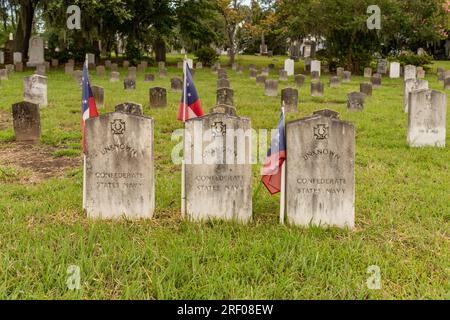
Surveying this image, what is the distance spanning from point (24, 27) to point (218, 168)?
27.3 metres

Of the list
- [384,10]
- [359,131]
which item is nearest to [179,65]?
[384,10]

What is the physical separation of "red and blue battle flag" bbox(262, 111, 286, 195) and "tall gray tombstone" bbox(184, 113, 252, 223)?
0.19 metres

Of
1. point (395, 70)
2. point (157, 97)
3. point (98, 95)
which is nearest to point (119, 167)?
point (157, 97)

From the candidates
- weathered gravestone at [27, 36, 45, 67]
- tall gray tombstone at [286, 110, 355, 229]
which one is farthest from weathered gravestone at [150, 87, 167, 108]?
weathered gravestone at [27, 36, 45, 67]

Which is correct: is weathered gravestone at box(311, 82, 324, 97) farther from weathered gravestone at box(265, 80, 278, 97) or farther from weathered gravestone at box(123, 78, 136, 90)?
weathered gravestone at box(123, 78, 136, 90)

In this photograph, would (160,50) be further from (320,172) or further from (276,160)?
(320,172)

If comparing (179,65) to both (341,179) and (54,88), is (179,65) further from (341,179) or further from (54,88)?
(341,179)

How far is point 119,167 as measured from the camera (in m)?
4.83

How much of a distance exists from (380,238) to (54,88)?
51.5 feet

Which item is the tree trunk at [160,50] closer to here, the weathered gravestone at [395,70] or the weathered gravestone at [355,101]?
the weathered gravestone at [395,70]

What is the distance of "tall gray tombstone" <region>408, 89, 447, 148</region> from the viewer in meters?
8.08

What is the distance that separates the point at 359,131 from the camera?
964 cm

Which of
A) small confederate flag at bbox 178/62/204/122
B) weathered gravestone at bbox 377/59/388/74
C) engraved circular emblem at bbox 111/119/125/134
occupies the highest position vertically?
weathered gravestone at bbox 377/59/388/74

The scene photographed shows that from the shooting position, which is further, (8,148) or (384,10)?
(384,10)
